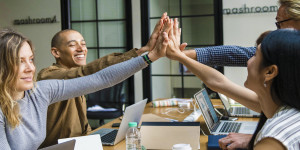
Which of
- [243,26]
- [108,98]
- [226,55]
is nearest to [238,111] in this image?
[226,55]

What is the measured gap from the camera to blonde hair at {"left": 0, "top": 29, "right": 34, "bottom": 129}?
1.56 meters

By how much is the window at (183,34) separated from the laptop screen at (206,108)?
2514 mm

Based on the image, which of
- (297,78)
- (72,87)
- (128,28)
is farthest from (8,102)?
(128,28)

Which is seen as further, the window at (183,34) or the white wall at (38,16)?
the white wall at (38,16)

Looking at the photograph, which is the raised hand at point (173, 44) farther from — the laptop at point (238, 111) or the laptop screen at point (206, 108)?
the laptop at point (238, 111)

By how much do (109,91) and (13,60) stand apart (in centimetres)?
343

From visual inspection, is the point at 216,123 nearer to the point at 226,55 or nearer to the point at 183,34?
the point at 226,55

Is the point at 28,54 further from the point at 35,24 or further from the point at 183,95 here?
the point at 35,24

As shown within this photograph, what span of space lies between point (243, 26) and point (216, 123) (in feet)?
8.72

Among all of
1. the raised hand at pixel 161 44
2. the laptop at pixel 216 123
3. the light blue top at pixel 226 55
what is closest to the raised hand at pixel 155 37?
the raised hand at pixel 161 44

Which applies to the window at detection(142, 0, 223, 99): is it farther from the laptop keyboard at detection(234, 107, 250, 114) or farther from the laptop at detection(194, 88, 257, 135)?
the laptop at detection(194, 88, 257, 135)

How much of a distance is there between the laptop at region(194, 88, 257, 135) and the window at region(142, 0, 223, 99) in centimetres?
253

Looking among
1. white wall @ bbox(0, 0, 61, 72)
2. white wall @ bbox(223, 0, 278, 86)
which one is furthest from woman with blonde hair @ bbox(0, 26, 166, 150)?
white wall @ bbox(0, 0, 61, 72)

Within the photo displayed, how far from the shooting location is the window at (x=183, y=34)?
192 inches
